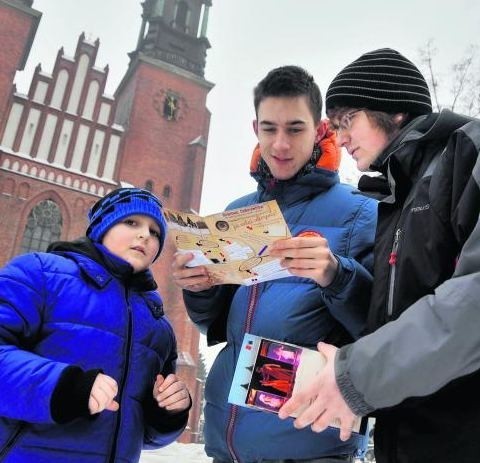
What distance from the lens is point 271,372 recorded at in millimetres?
1167

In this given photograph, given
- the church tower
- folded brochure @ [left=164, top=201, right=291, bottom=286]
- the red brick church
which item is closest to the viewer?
folded brochure @ [left=164, top=201, right=291, bottom=286]

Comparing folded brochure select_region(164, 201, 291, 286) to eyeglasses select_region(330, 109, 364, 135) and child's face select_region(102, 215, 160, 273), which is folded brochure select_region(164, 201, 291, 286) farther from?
child's face select_region(102, 215, 160, 273)

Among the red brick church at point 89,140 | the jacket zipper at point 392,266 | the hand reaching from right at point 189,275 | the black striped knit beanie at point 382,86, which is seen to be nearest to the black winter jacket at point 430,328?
the jacket zipper at point 392,266

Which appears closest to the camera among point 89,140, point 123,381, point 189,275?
point 189,275

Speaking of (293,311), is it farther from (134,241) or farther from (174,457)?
(174,457)

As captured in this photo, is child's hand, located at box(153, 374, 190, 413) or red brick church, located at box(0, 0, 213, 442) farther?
red brick church, located at box(0, 0, 213, 442)

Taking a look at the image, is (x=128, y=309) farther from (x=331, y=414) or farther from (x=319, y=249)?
(x=331, y=414)

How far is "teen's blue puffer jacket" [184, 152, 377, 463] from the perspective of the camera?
142 centimetres

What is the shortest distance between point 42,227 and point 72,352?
1454 centimetres

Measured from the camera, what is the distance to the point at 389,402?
0.91m

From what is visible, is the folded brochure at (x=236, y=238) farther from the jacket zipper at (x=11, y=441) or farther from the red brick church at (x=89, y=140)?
the red brick church at (x=89, y=140)

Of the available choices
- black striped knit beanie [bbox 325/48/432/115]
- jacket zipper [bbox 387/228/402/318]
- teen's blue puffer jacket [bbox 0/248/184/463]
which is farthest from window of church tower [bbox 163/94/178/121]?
jacket zipper [bbox 387/228/402/318]

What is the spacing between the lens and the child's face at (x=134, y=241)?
210cm

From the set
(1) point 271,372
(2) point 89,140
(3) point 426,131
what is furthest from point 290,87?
(2) point 89,140
